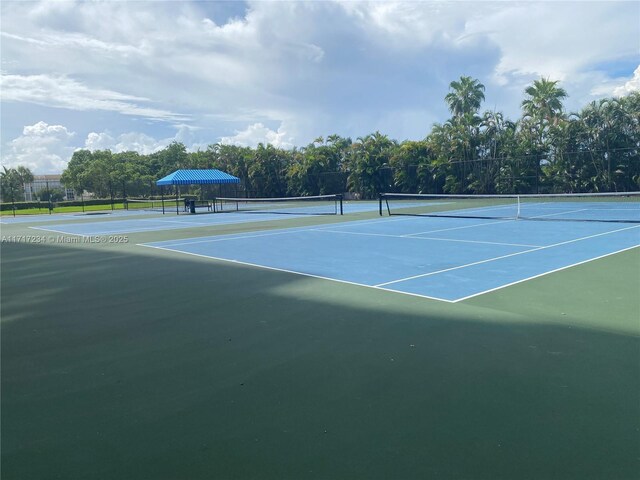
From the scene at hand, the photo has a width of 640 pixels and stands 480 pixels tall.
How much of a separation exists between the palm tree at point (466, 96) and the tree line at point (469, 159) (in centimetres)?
8

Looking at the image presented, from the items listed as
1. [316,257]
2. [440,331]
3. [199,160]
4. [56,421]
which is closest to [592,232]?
[316,257]

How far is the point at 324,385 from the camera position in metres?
3.90

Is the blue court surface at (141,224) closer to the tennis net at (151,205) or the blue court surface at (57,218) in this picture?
the blue court surface at (57,218)

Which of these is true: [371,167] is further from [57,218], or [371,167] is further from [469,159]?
[57,218]

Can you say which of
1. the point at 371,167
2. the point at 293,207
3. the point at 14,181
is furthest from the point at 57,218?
the point at 14,181

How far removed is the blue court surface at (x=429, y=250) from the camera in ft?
25.4

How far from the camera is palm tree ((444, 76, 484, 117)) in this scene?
42000 millimetres

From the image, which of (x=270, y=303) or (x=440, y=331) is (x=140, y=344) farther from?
(x=440, y=331)

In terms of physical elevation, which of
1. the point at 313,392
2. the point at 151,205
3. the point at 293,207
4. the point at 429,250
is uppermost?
the point at 151,205

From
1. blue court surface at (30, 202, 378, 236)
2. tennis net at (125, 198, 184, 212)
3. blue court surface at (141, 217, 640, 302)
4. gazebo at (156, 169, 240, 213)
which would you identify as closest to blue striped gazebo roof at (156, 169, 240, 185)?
gazebo at (156, 169, 240, 213)

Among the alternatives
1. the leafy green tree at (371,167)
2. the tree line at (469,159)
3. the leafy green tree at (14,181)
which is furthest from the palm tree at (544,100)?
the leafy green tree at (14,181)

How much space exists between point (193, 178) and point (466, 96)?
904 inches

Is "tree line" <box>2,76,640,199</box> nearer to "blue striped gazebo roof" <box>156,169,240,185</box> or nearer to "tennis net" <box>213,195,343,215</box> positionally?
"tennis net" <box>213,195,343,215</box>

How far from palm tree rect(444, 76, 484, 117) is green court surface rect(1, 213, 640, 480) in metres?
37.5
